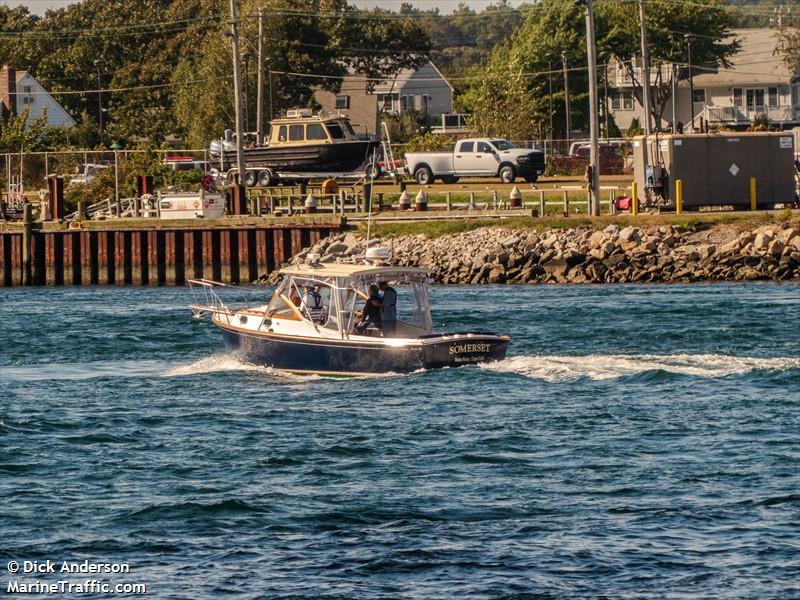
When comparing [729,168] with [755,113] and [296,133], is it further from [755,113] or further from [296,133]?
[755,113]

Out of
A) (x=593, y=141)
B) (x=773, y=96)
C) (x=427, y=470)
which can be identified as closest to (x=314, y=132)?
(x=593, y=141)

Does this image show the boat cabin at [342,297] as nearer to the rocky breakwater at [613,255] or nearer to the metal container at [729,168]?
the rocky breakwater at [613,255]

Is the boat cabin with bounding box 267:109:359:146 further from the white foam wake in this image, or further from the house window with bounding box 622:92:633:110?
the house window with bounding box 622:92:633:110

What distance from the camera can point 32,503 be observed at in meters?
18.8

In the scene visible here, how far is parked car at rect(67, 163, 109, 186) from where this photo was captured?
70.3 meters

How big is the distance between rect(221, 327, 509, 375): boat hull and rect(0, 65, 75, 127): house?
76938mm

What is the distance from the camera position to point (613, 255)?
4722 centimetres

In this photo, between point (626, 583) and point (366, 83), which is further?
point (366, 83)

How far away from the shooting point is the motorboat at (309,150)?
63000 millimetres

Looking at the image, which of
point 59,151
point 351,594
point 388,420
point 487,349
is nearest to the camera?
point 351,594

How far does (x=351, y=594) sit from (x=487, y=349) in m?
11.8

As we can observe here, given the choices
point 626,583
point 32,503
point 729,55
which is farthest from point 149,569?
point 729,55

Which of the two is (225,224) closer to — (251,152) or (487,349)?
(251,152)

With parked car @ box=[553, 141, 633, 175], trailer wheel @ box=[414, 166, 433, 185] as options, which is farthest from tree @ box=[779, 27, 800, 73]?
trailer wheel @ box=[414, 166, 433, 185]
